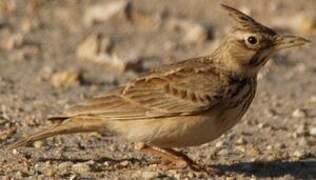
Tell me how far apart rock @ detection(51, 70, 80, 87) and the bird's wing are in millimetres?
3269

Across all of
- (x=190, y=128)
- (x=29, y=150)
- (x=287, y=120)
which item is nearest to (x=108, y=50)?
(x=287, y=120)

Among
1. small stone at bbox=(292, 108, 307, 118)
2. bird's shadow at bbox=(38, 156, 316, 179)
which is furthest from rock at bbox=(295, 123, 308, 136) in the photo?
bird's shadow at bbox=(38, 156, 316, 179)

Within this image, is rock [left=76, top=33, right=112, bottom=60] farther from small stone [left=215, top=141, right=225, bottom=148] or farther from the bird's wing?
the bird's wing

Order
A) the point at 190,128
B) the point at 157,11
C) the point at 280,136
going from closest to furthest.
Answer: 1. the point at 190,128
2. the point at 280,136
3. the point at 157,11

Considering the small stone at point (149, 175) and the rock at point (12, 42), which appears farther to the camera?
the rock at point (12, 42)

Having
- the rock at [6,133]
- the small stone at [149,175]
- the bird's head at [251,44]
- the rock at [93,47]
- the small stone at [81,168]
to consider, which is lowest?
the small stone at [149,175]

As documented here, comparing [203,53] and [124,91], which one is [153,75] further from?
[203,53]

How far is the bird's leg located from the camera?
30.1 ft

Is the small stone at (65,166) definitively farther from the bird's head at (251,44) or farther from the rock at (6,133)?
the bird's head at (251,44)

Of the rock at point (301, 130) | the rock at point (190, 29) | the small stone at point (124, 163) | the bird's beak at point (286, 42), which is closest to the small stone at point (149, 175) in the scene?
the small stone at point (124, 163)

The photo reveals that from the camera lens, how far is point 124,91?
30.8 ft

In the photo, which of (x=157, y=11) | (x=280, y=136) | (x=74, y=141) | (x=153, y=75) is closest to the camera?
(x=153, y=75)

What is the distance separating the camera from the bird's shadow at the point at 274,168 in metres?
9.26

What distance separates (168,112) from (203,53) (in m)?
5.69
